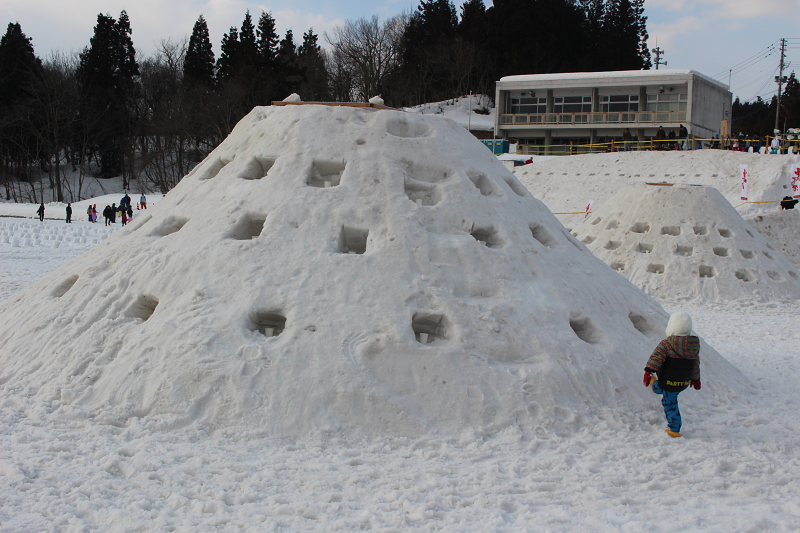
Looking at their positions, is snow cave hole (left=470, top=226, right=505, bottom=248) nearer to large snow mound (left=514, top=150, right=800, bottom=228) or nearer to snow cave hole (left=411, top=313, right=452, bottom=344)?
snow cave hole (left=411, top=313, right=452, bottom=344)

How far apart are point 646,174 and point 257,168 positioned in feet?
80.5

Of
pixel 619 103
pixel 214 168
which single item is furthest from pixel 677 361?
pixel 619 103

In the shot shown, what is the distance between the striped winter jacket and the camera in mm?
5004

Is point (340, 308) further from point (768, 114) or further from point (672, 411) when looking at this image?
point (768, 114)

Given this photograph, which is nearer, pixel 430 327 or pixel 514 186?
pixel 430 327

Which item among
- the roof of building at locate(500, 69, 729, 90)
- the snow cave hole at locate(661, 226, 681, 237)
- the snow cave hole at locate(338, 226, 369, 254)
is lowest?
the snow cave hole at locate(661, 226, 681, 237)

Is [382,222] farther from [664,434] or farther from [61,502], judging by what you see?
[61,502]

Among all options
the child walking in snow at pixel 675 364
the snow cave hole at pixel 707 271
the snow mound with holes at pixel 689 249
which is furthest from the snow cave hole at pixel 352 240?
the snow cave hole at pixel 707 271

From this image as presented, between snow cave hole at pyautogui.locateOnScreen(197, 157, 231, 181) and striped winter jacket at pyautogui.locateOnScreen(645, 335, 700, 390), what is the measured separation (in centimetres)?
545

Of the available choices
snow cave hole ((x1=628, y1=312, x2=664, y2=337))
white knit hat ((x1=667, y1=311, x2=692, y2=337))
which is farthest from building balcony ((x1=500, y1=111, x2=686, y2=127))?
white knit hat ((x1=667, y1=311, x2=692, y2=337))

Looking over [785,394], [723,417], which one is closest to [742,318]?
[785,394]

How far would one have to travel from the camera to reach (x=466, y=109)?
175 feet

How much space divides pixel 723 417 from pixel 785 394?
1.54m

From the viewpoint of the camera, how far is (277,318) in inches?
221
